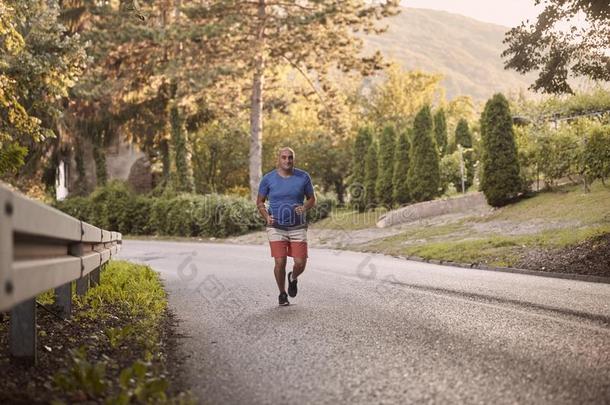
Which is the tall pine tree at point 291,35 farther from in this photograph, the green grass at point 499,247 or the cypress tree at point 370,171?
the green grass at point 499,247

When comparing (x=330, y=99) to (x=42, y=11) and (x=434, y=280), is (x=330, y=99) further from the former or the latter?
(x=434, y=280)

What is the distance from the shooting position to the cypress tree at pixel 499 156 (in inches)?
1203

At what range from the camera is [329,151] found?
→ 185ft

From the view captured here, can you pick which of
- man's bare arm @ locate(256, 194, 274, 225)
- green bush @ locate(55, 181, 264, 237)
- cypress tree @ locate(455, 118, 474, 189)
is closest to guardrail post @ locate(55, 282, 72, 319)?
man's bare arm @ locate(256, 194, 274, 225)

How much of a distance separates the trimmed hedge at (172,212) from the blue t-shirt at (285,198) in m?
26.8

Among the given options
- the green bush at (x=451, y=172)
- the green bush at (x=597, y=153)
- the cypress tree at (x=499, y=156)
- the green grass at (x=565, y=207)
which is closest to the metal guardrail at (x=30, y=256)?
the green grass at (x=565, y=207)

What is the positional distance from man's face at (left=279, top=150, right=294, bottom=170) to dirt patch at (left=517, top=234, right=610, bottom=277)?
7273 mm

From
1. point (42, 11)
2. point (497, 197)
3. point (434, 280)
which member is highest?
point (42, 11)

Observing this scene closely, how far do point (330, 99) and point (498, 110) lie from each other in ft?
44.7

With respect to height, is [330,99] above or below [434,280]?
above

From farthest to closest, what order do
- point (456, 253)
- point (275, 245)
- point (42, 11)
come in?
point (456, 253), point (42, 11), point (275, 245)

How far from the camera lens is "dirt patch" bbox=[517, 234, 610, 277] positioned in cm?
1553

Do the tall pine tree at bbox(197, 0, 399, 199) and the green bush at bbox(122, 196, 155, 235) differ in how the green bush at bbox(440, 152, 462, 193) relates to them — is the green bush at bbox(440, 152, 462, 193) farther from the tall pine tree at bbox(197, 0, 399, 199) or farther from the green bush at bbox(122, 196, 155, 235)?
the green bush at bbox(122, 196, 155, 235)

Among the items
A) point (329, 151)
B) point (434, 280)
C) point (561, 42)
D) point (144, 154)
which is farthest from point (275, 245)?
point (144, 154)
